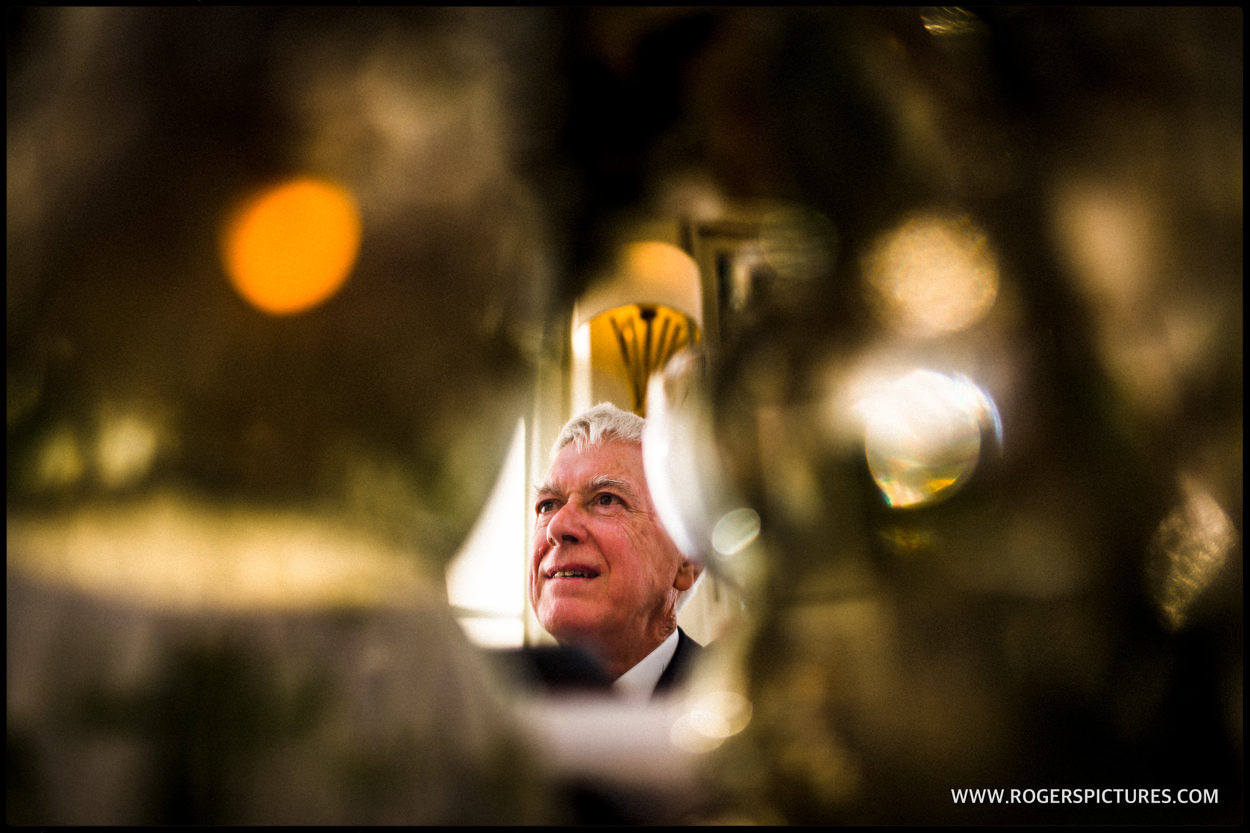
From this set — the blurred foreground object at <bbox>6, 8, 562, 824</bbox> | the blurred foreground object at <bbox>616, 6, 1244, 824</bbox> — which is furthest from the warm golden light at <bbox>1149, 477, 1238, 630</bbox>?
the blurred foreground object at <bbox>6, 8, 562, 824</bbox>

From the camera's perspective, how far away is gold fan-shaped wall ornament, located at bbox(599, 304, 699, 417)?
0.13 meters

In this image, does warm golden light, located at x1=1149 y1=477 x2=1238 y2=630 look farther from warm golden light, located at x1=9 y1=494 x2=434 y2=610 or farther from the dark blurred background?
warm golden light, located at x1=9 y1=494 x2=434 y2=610

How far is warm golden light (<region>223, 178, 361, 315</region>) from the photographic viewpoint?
14 centimetres

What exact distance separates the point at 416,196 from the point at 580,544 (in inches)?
2.7

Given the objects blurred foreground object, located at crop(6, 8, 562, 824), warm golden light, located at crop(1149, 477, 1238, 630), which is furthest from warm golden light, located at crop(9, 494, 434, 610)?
warm golden light, located at crop(1149, 477, 1238, 630)

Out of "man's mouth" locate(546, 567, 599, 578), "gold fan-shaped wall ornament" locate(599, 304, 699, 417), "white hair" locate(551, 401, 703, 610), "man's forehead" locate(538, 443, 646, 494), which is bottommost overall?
"man's mouth" locate(546, 567, 599, 578)

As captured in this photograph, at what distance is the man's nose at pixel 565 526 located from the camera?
136 millimetres

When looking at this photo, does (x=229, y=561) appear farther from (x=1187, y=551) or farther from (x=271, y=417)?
(x=1187, y=551)

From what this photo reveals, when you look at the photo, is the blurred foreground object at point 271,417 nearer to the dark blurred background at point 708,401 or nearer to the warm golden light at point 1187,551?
the dark blurred background at point 708,401

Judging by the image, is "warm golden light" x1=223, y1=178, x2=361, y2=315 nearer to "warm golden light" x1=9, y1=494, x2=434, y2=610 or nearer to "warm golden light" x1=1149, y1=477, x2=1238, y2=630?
"warm golden light" x1=9, y1=494, x2=434, y2=610

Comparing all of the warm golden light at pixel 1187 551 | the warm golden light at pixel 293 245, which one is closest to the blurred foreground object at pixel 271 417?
the warm golden light at pixel 293 245

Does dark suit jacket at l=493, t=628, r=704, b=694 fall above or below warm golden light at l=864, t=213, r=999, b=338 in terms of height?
below

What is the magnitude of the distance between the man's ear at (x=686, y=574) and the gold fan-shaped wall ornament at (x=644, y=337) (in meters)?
0.03

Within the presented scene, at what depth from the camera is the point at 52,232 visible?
15 cm
